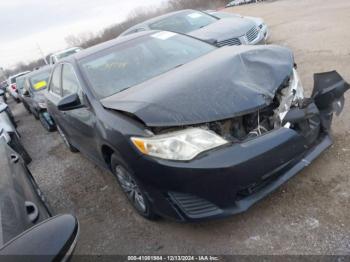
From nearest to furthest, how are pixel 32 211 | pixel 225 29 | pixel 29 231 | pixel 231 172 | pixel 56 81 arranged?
pixel 29 231 < pixel 32 211 < pixel 231 172 < pixel 56 81 < pixel 225 29

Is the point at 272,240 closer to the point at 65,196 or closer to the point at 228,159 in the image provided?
the point at 228,159

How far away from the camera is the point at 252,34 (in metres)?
7.24

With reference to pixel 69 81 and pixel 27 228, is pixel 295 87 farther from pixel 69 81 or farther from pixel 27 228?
pixel 69 81

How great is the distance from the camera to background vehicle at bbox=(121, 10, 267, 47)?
22.8ft

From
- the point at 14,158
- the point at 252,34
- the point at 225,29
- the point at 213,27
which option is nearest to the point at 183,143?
the point at 14,158

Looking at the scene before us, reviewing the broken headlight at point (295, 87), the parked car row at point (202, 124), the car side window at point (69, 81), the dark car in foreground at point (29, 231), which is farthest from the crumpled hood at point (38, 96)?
the broken headlight at point (295, 87)

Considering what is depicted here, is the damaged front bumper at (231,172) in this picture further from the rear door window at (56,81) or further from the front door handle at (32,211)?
the rear door window at (56,81)

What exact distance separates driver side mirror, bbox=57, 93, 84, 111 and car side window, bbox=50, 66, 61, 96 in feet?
4.35

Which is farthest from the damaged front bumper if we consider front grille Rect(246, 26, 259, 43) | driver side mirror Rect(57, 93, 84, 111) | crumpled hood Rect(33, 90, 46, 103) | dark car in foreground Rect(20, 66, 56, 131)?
crumpled hood Rect(33, 90, 46, 103)

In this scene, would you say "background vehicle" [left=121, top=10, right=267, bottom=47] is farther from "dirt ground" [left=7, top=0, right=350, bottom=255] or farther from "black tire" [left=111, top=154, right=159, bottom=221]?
"black tire" [left=111, top=154, right=159, bottom=221]

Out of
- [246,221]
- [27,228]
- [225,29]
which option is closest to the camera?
[27,228]

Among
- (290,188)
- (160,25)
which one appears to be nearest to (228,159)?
(290,188)

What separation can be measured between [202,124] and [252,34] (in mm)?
5372

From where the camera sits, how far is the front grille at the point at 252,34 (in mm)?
Answer: 7141
